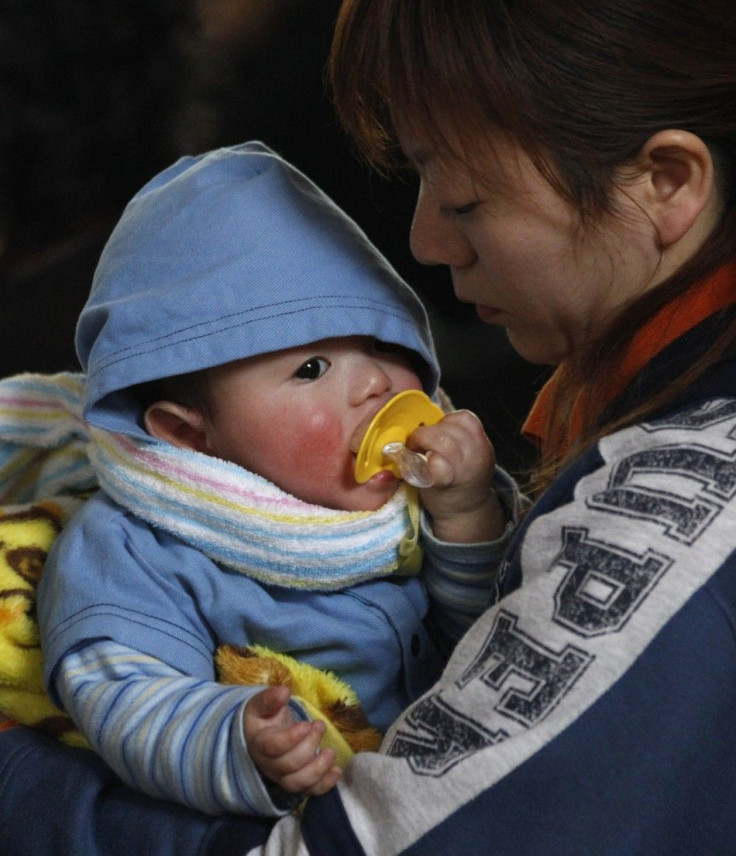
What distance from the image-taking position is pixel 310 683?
1.06 metres

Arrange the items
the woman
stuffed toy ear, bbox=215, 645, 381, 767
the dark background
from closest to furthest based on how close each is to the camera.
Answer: the woman, stuffed toy ear, bbox=215, 645, 381, 767, the dark background

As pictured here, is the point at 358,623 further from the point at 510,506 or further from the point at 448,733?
the point at 448,733

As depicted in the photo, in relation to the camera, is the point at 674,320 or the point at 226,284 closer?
the point at 674,320

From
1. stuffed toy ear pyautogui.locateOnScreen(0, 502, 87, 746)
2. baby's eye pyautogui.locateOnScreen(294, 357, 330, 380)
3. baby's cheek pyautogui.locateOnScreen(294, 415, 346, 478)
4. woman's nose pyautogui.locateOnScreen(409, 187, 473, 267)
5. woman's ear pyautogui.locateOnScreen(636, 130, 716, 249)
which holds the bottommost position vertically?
stuffed toy ear pyautogui.locateOnScreen(0, 502, 87, 746)

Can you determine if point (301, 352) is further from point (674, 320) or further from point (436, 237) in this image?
point (674, 320)

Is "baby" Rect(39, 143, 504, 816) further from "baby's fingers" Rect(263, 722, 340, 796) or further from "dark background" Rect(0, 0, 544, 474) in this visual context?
"dark background" Rect(0, 0, 544, 474)

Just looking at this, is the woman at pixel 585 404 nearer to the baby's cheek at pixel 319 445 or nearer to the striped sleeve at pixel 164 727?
the striped sleeve at pixel 164 727

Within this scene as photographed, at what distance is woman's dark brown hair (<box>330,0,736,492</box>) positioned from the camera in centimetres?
83

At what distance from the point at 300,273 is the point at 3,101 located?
98cm

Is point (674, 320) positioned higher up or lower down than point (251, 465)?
higher up

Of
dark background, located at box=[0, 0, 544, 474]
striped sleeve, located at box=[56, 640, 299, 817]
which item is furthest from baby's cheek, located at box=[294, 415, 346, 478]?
dark background, located at box=[0, 0, 544, 474]

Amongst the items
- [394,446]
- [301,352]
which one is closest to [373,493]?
[394,446]

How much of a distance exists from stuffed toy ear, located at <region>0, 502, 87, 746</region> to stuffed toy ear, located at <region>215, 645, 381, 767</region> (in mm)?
197

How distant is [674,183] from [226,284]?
0.42m
